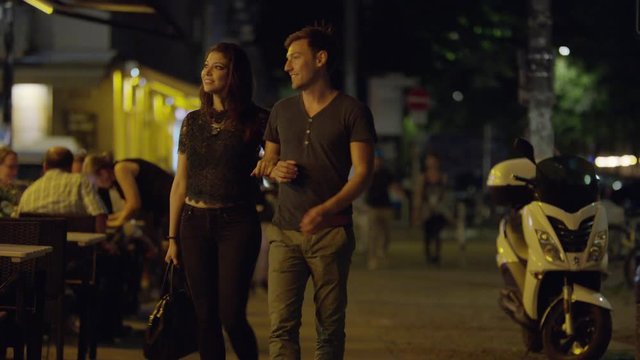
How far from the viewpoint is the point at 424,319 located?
43.0 feet

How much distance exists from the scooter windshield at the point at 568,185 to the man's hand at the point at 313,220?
3.86 metres

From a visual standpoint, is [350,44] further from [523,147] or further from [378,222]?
[523,147]

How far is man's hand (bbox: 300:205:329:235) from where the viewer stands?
638 cm

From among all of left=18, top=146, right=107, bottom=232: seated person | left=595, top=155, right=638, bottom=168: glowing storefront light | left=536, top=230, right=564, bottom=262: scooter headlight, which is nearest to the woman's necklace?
left=18, top=146, right=107, bottom=232: seated person

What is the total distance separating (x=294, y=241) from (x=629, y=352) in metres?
5.02

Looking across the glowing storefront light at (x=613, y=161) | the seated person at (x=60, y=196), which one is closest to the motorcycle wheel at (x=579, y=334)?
the seated person at (x=60, y=196)

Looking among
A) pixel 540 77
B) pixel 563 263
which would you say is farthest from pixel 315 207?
pixel 540 77

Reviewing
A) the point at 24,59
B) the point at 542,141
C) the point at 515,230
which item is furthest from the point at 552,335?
the point at 24,59

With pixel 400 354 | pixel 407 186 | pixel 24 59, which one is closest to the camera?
pixel 400 354

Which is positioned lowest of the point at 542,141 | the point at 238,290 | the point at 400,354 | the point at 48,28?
the point at 400,354

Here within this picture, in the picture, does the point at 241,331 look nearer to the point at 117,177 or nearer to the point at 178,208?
the point at 178,208

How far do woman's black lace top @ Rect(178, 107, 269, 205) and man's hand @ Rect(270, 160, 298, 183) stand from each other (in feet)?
1.66

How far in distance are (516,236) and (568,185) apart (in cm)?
82

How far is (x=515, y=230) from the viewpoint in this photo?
34.9 feet
